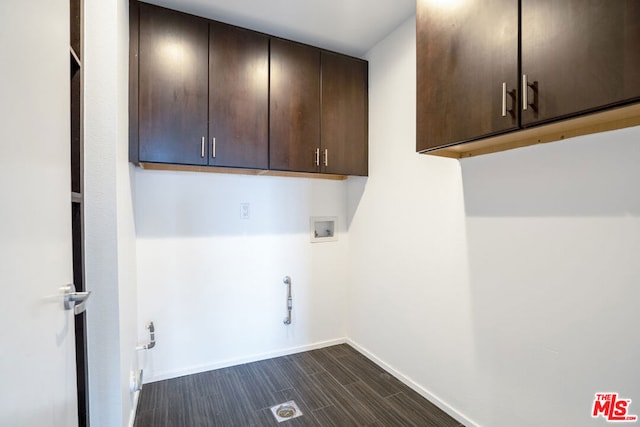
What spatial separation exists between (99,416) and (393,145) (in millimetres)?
2242

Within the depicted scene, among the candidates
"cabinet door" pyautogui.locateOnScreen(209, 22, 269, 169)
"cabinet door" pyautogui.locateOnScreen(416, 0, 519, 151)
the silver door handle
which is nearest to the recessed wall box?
"cabinet door" pyautogui.locateOnScreen(209, 22, 269, 169)

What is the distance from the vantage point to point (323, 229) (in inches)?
109

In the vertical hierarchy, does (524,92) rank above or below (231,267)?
above

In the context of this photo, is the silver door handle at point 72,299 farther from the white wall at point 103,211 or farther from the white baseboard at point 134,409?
the white baseboard at point 134,409

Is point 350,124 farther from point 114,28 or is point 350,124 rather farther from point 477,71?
point 114,28

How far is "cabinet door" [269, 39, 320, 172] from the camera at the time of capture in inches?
85.4

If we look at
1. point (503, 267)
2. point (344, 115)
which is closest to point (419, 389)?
point (503, 267)

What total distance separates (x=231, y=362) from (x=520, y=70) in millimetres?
2554

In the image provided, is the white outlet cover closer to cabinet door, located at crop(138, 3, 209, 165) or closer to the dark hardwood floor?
cabinet door, located at crop(138, 3, 209, 165)

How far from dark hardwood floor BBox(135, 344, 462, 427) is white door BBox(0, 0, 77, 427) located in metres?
1.06

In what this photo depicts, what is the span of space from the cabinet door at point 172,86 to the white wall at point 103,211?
478 mm

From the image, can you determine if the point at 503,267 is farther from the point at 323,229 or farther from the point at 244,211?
the point at 244,211

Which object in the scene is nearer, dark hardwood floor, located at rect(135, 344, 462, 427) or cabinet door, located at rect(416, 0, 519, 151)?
cabinet door, located at rect(416, 0, 519, 151)

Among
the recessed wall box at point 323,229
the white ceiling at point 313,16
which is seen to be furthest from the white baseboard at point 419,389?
the white ceiling at point 313,16
